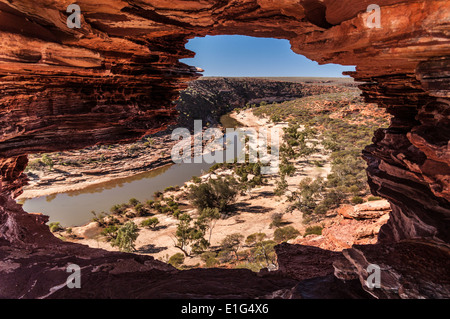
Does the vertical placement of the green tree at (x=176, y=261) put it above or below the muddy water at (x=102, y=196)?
below

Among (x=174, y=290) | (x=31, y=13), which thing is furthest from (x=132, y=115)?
(x=174, y=290)

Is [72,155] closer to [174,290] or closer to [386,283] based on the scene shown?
[174,290]

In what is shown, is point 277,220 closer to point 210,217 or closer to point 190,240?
→ point 210,217

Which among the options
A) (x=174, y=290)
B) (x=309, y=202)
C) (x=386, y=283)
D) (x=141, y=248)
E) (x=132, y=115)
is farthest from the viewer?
(x=309, y=202)

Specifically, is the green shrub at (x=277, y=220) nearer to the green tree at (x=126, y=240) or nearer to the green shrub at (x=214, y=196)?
the green shrub at (x=214, y=196)

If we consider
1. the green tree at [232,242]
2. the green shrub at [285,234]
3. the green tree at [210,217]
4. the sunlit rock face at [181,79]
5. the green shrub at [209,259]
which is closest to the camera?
the sunlit rock face at [181,79]

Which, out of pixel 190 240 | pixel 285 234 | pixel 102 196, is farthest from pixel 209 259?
pixel 102 196

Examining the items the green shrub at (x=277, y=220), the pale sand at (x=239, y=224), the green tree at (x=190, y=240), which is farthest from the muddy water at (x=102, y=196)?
the green shrub at (x=277, y=220)

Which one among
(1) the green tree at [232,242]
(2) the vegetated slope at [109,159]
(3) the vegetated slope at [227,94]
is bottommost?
(1) the green tree at [232,242]

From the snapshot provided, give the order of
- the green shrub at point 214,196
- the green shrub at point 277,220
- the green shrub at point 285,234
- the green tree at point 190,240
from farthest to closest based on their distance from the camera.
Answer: the green shrub at point 214,196 < the green shrub at point 277,220 < the green tree at point 190,240 < the green shrub at point 285,234
